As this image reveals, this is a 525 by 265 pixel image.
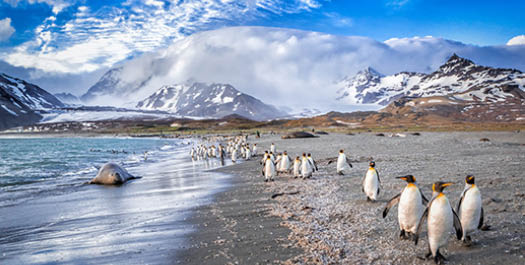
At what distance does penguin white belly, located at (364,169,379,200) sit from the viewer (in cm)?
752

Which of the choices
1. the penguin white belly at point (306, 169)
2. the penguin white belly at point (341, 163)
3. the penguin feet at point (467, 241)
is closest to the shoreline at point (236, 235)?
the penguin feet at point (467, 241)

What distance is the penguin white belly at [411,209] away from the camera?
5.04 m

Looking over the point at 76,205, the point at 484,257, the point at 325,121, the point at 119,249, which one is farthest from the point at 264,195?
the point at 325,121

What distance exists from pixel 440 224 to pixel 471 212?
2.66 feet

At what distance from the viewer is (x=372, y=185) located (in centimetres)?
753

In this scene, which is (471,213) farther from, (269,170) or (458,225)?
(269,170)

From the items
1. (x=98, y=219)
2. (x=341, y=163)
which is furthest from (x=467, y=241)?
(x=98, y=219)

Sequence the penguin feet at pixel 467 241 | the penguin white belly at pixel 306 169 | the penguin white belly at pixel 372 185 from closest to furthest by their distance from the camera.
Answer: the penguin feet at pixel 467 241 < the penguin white belly at pixel 372 185 < the penguin white belly at pixel 306 169

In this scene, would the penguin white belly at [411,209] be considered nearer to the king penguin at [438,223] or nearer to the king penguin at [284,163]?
the king penguin at [438,223]

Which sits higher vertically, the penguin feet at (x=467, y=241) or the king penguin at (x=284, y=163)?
the king penguin at (x=284, y=163)

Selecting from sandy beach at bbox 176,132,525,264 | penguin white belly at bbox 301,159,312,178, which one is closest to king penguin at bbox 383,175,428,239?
sandy beach at bbox 176,132,525,264

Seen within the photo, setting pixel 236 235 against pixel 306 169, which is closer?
→ pixel 236 235

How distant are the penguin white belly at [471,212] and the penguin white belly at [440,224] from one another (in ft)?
1.87

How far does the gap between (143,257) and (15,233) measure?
3592mm
